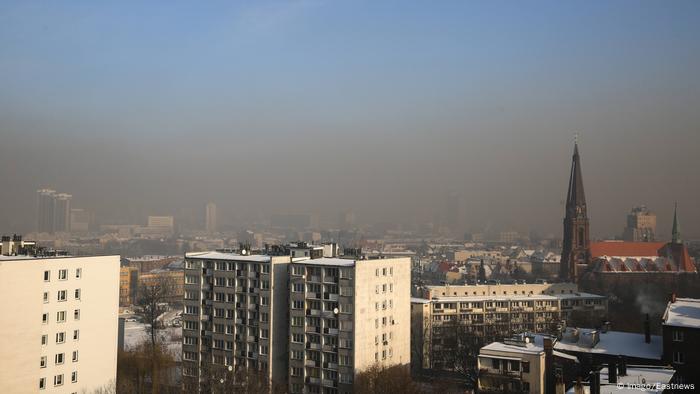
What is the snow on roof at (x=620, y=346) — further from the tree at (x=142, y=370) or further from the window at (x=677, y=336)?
the tree at (x=142, y=370)

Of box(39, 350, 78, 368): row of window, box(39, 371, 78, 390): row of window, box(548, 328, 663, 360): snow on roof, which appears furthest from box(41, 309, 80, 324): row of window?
box(548, 328, 663, 360): snow on roof

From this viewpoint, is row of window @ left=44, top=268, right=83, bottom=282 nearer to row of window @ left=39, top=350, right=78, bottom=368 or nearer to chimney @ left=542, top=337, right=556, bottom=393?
row of window @ left=39, top=350, right=78, bottom=368

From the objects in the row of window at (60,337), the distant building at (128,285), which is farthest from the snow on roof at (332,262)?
the distant building at (128,285)

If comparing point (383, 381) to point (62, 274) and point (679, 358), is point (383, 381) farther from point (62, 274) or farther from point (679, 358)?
point (62, 274)

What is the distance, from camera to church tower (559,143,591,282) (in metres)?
114

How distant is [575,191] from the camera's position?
379ft

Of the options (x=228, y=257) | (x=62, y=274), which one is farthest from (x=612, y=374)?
(x=62, y=274)

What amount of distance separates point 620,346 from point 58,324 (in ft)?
101

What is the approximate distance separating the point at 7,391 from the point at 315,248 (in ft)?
72.4

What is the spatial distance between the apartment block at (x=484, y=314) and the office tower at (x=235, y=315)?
17.9 metres

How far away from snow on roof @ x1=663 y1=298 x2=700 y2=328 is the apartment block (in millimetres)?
15858

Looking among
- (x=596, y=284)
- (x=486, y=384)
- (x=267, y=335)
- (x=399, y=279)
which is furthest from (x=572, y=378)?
(x=596, y=284)

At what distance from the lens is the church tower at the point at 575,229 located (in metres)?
114

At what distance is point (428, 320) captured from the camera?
6556cm
